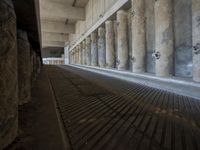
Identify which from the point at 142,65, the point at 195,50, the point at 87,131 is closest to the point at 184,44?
the point at 195,50

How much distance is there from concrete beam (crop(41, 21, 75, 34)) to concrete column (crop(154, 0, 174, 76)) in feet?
58.9

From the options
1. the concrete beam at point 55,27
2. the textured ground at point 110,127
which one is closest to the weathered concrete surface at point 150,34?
the textured ground at point 110,127

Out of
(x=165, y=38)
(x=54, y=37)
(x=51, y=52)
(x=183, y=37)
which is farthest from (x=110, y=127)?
(x=51, y=52)

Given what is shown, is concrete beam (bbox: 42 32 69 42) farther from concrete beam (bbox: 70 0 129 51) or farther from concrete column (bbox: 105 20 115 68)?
concrete column (bbox: 105 20 115 68)

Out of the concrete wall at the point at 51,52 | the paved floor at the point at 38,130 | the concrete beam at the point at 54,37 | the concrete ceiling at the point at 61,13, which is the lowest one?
the paved floor at the point at 38,130

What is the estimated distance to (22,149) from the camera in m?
1.44

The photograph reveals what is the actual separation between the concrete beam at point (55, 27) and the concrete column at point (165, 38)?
17942 millimetres

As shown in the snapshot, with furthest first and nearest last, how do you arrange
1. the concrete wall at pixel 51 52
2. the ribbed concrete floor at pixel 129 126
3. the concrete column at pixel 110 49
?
the concrete wall at pixel 51 52 < the concrete column at pixel 110 49 < the ribbed concrete floor at pixel 129 126

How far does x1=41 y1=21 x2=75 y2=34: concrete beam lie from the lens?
70.2 ft

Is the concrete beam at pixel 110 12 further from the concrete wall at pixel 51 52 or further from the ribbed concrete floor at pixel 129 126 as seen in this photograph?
the concrete wall at pixel 51 52

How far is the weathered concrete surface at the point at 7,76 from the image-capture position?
139 centimetres

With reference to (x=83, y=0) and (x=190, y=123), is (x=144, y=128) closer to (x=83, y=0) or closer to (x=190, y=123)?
(x=190, y=123)

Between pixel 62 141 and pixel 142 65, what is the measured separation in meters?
6.55

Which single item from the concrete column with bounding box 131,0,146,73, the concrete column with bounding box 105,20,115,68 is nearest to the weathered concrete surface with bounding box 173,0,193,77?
the concrete column with bounding box 131,0,146,73
